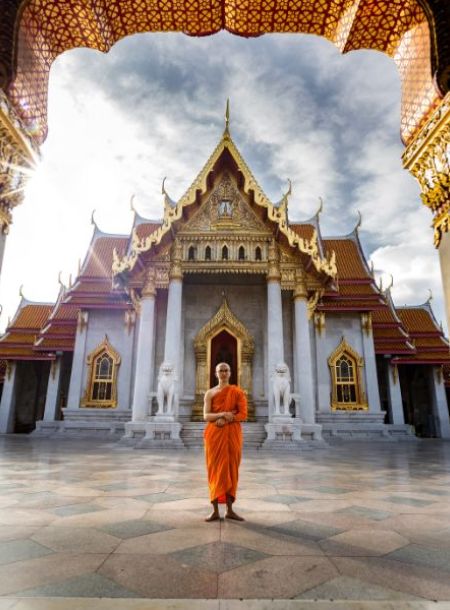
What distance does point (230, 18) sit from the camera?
549 centimetres

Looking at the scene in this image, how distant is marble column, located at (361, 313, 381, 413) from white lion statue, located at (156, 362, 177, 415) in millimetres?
8175

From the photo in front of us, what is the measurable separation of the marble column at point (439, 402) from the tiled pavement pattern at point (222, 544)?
1547cm

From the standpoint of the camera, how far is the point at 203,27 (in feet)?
18.3

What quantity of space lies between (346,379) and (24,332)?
15084mm

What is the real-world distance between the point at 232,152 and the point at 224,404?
10.9 meters

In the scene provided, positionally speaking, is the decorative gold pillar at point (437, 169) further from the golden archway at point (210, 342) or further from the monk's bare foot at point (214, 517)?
the golden archway at point (210, 342)

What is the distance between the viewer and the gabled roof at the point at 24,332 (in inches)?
731

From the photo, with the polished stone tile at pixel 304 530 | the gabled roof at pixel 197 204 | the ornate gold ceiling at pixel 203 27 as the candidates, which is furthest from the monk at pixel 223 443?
the gabled roof at pixel 197 204

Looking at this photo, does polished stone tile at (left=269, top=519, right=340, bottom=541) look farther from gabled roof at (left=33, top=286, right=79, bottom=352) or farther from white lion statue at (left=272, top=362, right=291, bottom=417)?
gabled roof at (left=33, top=286, right=79, bottom=352)

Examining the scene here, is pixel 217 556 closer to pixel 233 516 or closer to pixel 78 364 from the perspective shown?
pixel 233 516

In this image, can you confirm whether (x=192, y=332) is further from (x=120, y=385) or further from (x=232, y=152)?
(x=232, y=152)

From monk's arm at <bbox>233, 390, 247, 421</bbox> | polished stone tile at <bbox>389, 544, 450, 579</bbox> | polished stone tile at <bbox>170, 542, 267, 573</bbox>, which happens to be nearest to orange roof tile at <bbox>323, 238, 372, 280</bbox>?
monk's arm at <bbox>233, 390, 247, 421</bbox>

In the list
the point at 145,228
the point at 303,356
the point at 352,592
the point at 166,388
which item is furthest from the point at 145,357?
the point at 352,592

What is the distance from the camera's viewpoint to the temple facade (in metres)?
11.6
